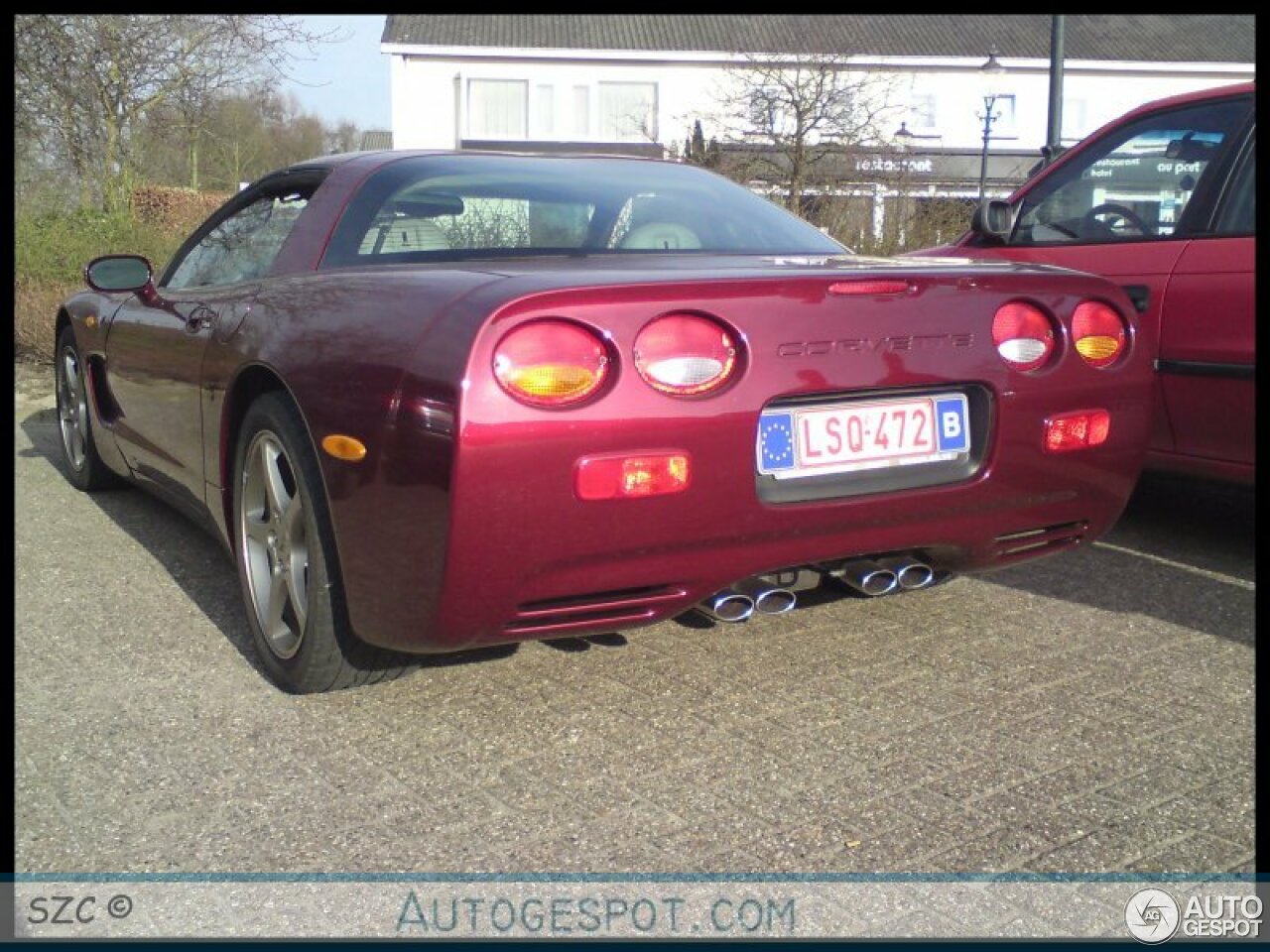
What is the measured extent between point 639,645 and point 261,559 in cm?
100

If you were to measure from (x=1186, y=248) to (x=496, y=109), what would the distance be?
109ft

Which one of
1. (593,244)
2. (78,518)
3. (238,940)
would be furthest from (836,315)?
(78,518)

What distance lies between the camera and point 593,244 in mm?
3469

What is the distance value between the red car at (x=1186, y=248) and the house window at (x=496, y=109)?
32095 millimetres

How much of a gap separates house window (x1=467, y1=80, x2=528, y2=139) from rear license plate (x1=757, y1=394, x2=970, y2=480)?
3389cm

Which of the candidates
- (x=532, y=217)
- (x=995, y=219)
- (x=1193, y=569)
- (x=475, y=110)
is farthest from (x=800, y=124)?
(x=532, y=217)

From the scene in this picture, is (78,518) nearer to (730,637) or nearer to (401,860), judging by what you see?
(730,637)

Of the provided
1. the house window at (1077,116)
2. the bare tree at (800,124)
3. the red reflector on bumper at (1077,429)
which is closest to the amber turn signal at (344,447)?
the red reflector on bumper at (1077,429)

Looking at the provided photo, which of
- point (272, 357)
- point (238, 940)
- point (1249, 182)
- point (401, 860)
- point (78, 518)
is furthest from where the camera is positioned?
point (78, 518)

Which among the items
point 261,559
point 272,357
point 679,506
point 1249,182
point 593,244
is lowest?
point 261,559

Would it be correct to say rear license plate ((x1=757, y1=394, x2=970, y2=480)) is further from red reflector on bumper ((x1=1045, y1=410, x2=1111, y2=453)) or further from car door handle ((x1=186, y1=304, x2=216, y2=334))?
car door handle ((x1=186, y1=304, x2=216, y2=334))

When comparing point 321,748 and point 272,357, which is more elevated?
point 272,357

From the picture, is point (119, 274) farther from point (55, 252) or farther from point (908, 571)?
point (55, 252)

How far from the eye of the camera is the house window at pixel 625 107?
35406 mm
